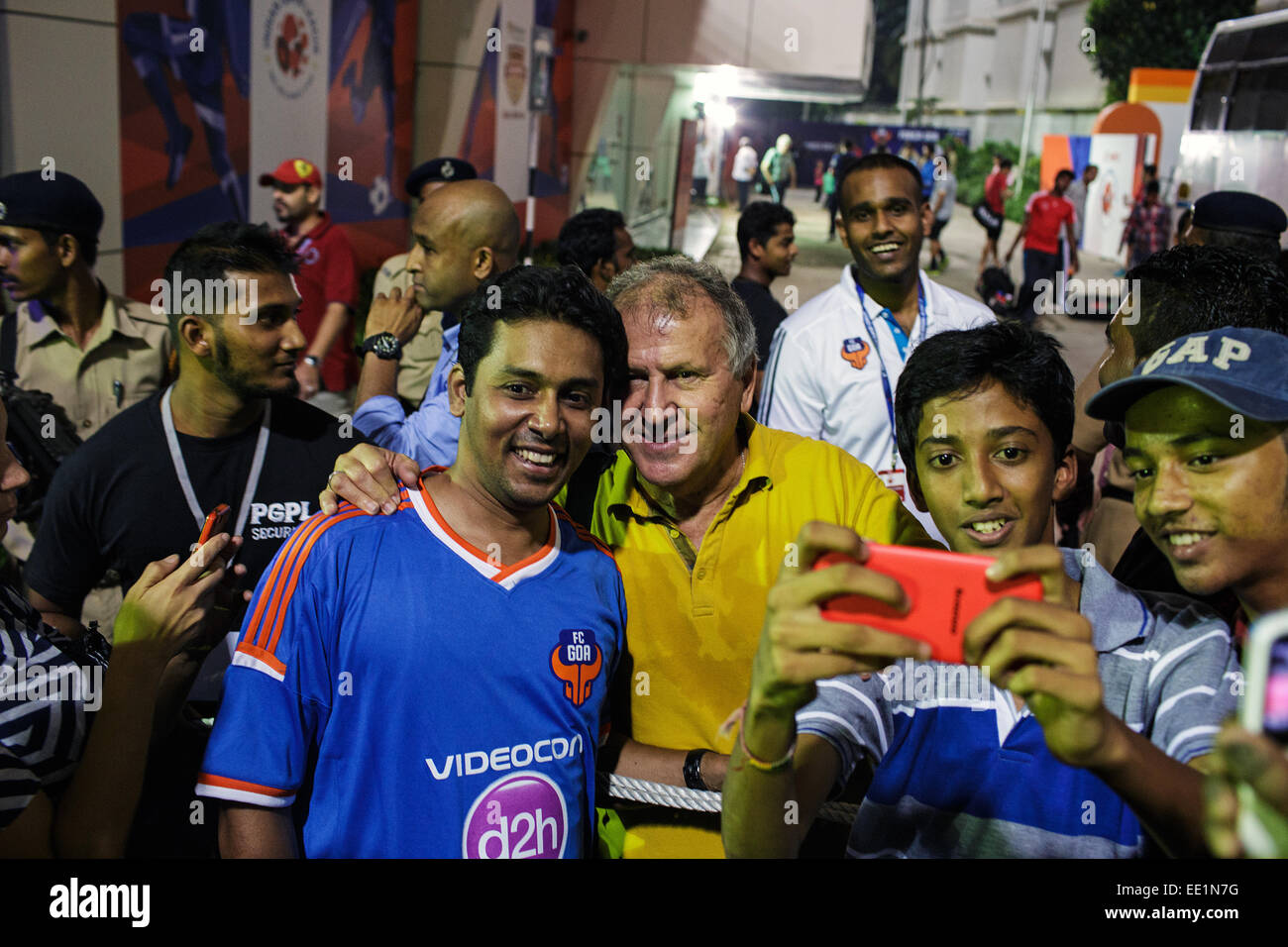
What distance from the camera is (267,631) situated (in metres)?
1.82

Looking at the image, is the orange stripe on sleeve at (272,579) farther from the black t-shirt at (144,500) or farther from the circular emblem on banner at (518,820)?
the black t-shirt at (144,500)

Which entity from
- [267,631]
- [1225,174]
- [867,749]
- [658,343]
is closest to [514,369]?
[658,343]

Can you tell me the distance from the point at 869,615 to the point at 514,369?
3.52 feet

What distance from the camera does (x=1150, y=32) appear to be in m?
32.0

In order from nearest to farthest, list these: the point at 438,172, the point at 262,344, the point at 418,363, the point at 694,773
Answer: the point at 694,773, the point at 262,344, the point at 418,363, the point at 438,172

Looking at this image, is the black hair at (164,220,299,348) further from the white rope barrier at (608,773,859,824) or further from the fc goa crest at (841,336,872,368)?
the fc goa crest at (841,336,872,368)

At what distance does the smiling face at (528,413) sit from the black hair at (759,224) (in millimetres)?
4466

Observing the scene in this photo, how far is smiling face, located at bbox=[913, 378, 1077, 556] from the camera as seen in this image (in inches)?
77.5

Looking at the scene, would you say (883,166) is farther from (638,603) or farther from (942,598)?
(942,598)

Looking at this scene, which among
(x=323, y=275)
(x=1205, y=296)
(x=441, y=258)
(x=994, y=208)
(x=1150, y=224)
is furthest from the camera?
(x=994, y=208)

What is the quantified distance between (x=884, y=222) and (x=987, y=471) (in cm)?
263

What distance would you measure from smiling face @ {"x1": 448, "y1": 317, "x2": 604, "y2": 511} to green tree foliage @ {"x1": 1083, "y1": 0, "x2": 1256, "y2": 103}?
1329 inches

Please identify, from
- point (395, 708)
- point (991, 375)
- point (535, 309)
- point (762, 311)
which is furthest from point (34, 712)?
point (762, 311)

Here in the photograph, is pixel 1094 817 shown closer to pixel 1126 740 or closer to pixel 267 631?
pixel 1126 740
